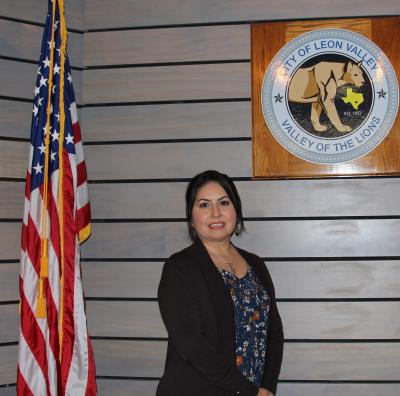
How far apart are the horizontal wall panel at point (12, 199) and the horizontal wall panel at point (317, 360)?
851mm

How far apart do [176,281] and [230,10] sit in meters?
1.61

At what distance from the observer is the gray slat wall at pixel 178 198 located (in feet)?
9.31

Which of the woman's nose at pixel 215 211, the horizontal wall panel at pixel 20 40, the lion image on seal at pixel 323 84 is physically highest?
the horizontal wall panel at pixel 20 40

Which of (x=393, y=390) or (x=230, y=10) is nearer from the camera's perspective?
(x=393, y=390)

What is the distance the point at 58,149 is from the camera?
2588 millimetres

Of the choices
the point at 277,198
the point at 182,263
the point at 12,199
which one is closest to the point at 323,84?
the point at 277,198

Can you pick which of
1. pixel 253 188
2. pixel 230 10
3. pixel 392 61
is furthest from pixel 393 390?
pixel 230 10

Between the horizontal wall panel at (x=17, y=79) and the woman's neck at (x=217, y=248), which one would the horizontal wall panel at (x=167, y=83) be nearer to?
the horizontal wall panel at (x=17, y=79)

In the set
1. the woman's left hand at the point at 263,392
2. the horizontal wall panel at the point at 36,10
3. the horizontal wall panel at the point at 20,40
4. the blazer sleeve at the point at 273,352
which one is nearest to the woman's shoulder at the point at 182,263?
the blazer sleeve at the point at 273,352

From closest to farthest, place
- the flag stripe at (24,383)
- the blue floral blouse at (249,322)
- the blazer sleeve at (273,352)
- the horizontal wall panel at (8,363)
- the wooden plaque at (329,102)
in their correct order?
the blue floral blouse at (249,322)
the blazer sleeve at (273,352)
the flag stripe at (24,383)
the horizontal wall panel at (8,363)
the wooden plaque at (329,102)

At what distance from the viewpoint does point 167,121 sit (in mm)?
3023

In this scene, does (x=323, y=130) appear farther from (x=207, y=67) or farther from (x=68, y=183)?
(x=68, y=183)

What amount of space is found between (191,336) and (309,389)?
1090 mm

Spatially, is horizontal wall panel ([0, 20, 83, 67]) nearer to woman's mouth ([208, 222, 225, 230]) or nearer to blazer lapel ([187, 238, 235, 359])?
woman's mouth ([208, 222, 225, 230])
